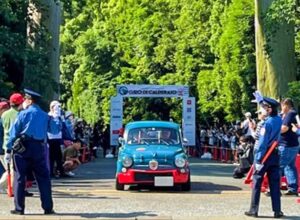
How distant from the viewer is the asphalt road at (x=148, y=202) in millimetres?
13469

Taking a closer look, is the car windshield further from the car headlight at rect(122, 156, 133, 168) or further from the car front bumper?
the car front bumper

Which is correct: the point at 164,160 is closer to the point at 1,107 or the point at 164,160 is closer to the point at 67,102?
the point at 1,107

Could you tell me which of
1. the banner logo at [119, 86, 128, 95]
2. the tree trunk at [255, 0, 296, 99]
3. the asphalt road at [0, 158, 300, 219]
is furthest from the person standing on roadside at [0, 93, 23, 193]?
the banner logo at [119, 86, 128, 95]

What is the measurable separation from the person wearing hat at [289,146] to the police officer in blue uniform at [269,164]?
3207 millimetres

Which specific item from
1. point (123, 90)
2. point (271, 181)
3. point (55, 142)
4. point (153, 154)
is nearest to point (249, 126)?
point (153, 154)

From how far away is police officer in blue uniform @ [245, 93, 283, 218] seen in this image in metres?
13.1

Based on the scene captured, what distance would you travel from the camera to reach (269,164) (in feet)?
43.4

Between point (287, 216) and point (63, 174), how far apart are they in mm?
9461

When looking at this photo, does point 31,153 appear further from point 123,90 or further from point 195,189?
point 123,90

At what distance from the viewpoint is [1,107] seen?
16766 mm

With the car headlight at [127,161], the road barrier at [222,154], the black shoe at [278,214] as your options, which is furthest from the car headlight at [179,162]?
the road barrier at [222,154]

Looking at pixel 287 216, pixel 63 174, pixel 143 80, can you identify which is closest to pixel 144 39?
pixel 143 80

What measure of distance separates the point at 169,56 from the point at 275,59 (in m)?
32.6

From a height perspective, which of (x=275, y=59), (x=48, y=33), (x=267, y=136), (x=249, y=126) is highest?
(x=48, y=33)
